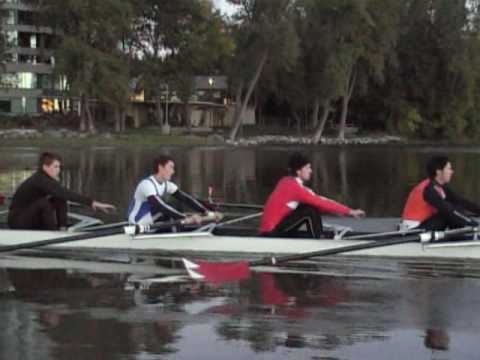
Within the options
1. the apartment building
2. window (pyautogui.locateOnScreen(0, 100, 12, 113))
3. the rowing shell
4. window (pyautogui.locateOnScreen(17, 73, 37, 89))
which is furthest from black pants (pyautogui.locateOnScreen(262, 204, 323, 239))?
window (pyautogui.locateOnScreen(0, 100, 12, 113))

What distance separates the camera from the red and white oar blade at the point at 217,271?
9.71 metres

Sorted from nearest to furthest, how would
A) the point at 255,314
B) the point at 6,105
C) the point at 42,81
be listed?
the point at 255,314 → the point at 6,105 → the point at 42,81

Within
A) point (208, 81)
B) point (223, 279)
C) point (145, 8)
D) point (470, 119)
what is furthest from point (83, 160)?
point (470, 119)

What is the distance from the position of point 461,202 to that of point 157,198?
428cm

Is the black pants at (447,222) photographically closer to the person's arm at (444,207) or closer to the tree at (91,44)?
the person's arm at (444,207)

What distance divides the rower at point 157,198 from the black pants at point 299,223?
107cm

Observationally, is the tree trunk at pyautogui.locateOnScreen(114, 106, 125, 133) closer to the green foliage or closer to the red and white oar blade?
the green foliage

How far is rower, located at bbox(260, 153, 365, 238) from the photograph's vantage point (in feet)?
35.5

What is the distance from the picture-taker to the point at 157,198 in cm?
1148

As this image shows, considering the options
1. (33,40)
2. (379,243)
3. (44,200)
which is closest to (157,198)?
(44,200)

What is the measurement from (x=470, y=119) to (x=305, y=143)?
23570 millimetres

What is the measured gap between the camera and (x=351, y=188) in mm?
27672

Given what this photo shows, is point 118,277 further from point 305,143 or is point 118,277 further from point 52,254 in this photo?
point 305,143

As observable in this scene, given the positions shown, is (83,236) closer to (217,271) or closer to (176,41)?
(217,271)
